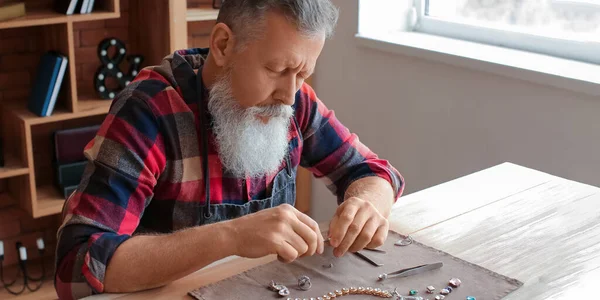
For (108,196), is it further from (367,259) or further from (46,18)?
(46,18)

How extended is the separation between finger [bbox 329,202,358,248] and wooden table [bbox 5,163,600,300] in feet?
0.45

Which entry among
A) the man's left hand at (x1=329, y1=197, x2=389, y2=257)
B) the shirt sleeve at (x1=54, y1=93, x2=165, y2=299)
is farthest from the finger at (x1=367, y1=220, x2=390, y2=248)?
the shirt sleeve at (x1=54, y1=93, x2=165, y2=299)

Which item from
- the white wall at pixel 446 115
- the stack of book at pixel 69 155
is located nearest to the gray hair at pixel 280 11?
the white wall at pixel 446 115

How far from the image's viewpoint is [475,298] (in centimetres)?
141

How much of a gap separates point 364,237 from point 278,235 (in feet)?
0.74

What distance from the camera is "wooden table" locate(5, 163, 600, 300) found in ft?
4.83

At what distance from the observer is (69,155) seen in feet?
10.3

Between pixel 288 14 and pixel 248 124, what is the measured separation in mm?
281

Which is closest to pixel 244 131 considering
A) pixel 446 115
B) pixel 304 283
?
pixel 304 283

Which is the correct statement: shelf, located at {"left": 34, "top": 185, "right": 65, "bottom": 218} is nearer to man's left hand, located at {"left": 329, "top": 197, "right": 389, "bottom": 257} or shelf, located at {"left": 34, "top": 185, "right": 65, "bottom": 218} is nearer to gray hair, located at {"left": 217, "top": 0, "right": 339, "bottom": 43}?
gray hair, located at {"left": 217, "top": 0, "right": 339, "bottom": 43}

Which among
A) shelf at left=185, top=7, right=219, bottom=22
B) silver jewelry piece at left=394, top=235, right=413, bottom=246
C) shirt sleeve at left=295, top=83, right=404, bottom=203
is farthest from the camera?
shelf at left=185, top=7, right=219, bottom=22

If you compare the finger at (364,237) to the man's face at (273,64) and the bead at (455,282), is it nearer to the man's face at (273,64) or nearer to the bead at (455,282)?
the bead at (455,282)

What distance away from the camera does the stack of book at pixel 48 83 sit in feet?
9.67

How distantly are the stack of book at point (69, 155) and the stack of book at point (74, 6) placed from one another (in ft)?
1.61
